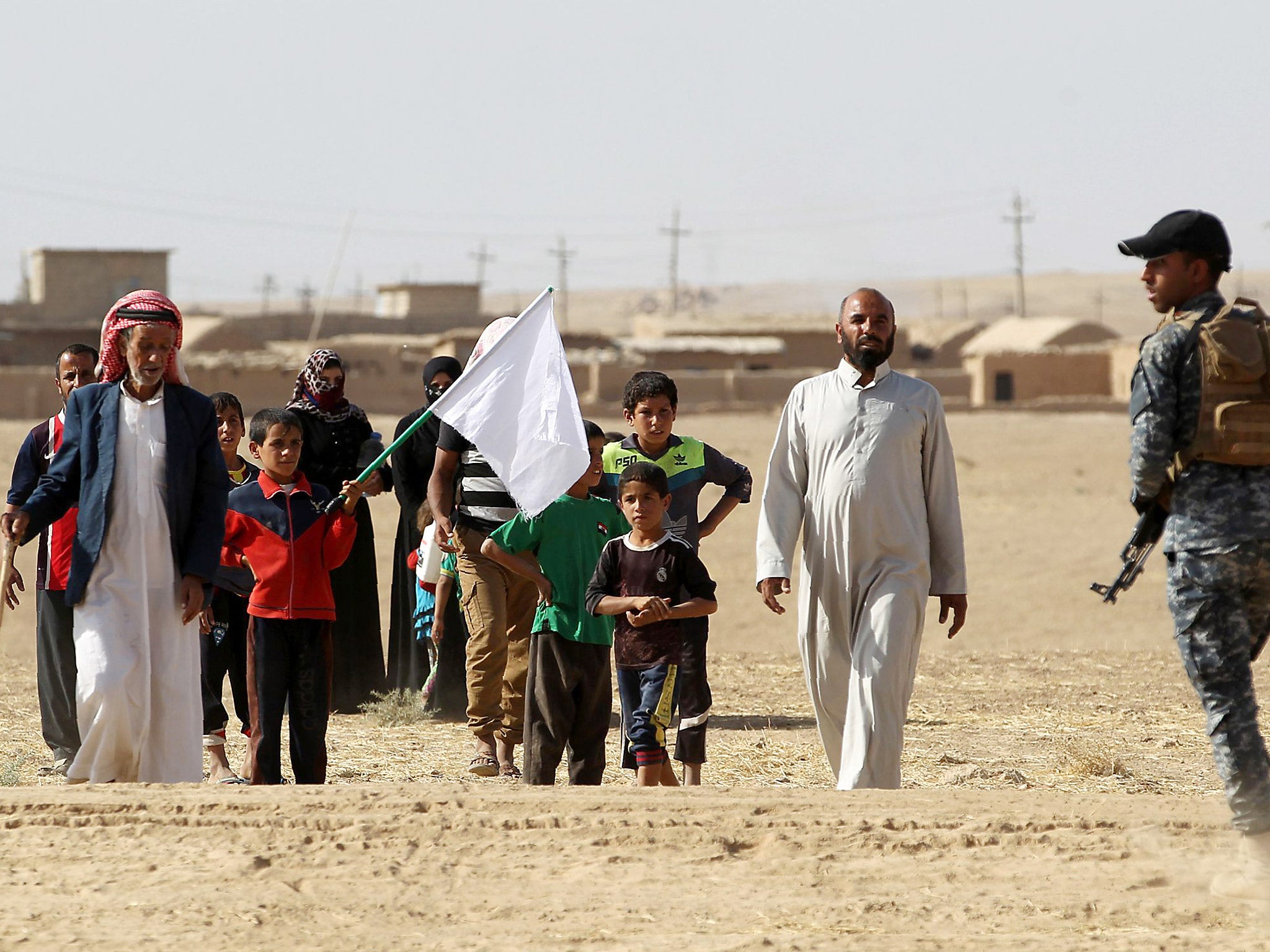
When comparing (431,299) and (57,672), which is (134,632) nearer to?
(57,672)

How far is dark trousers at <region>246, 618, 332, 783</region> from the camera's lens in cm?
593

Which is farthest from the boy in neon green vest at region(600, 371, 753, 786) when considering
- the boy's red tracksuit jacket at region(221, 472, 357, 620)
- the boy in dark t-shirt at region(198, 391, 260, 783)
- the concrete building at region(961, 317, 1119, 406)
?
the concrete building at region(961, 317, 1119, 406)

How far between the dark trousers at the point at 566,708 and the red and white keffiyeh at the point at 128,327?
1652 millimetres

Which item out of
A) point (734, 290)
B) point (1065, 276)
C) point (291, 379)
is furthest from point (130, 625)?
point (734, 290)

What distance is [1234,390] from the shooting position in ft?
13.9

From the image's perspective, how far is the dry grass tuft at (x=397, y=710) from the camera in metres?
8.17

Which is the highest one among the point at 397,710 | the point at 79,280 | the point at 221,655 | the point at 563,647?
the point at 79,280

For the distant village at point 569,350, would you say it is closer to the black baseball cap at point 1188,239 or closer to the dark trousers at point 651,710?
the dark trousers at point 651,710

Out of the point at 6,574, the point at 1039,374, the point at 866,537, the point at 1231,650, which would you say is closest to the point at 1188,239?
the point at 1231,650

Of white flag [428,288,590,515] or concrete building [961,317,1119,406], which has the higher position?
concrete building [961,317,1119,406]

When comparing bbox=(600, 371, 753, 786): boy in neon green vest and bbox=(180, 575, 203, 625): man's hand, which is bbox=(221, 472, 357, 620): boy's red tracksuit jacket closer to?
bbox=(180, 575, 203, 625): man's hand

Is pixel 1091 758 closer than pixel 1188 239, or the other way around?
pixel 1188 239

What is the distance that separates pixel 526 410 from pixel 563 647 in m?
1.01

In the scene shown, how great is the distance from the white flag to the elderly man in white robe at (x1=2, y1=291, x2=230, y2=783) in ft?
4.27
